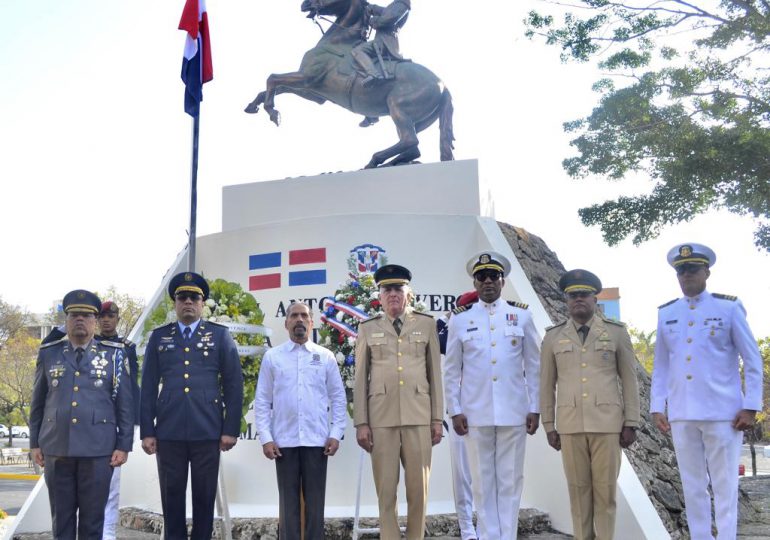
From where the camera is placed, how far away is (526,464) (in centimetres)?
640

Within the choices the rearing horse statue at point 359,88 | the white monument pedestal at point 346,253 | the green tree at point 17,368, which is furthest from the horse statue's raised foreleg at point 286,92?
the green tree at point 17,368

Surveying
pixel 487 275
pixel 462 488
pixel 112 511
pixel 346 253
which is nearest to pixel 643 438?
pixel 462 488

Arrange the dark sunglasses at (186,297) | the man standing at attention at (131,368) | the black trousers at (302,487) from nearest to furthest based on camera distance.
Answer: the black trousers at (302,487) < the dark sunglasses at (186,297) < the man standing at attention at (131,368)

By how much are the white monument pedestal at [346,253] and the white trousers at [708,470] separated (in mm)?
1551

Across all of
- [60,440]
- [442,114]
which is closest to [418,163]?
[442,114]

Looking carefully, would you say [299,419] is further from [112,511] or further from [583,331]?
[112,511]

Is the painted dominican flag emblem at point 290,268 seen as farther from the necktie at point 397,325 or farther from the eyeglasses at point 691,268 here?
the eyeglasses at point 691,268

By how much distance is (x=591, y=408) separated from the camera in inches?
171

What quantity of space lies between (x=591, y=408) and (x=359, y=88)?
520 centimetres

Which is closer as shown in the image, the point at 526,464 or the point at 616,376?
the point at 616,376

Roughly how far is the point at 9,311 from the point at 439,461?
1072 inches

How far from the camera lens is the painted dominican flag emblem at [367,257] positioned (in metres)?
7.20

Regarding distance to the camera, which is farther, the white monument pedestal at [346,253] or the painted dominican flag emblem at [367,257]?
the painted dominican flag emblem at [367,257]

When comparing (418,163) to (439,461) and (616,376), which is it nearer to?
(439,461)
